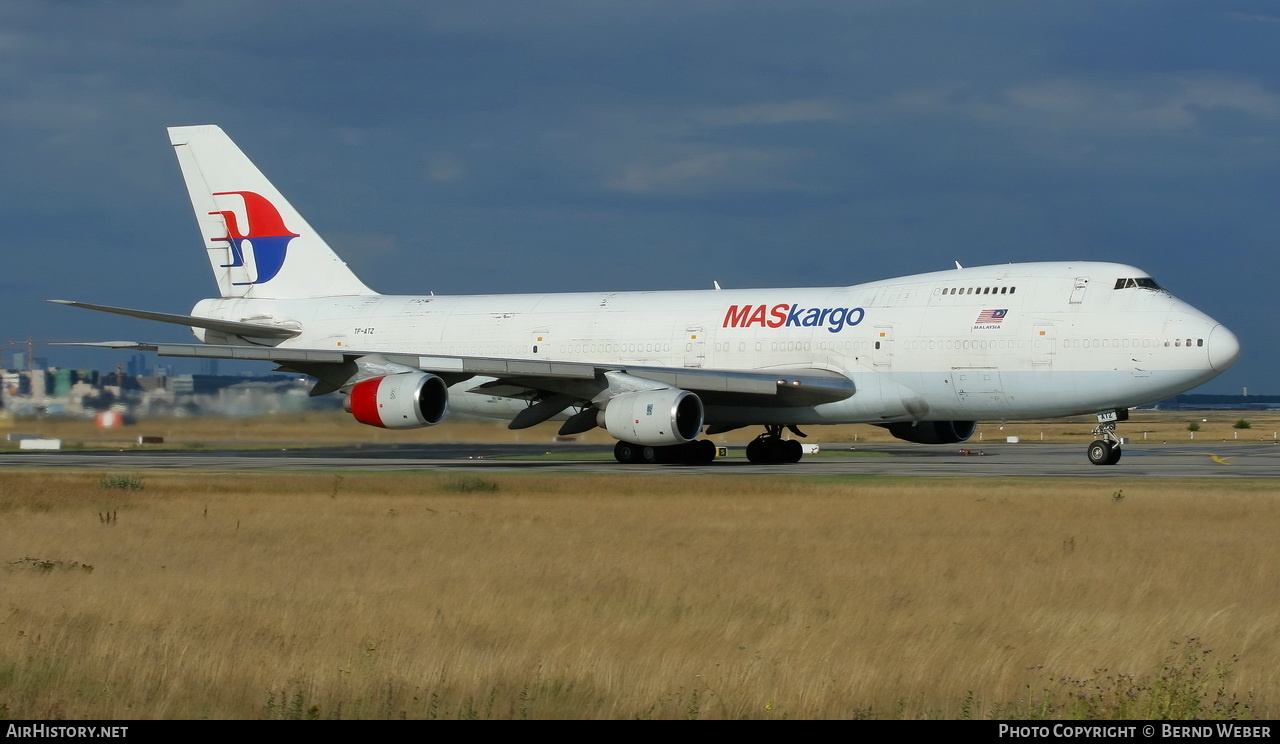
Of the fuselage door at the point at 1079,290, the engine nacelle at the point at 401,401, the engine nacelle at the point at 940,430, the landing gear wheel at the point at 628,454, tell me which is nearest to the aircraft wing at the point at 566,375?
the engine nacelle at the point at 401,401

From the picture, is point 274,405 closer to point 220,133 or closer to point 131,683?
point 220,133

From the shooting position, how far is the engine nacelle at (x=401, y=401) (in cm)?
3000

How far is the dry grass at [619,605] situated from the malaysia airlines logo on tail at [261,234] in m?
19.9

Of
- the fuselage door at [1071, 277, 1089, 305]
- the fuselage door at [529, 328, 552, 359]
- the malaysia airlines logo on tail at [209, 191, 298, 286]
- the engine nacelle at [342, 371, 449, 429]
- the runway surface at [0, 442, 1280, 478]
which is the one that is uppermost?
the malaysia airlines logo on tail at [209, 191, 298, 286]

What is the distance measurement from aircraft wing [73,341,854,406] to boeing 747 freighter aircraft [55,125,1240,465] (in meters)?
0.05

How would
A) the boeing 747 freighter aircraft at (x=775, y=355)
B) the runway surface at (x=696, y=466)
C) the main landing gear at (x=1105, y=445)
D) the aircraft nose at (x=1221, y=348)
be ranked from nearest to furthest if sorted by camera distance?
the aircraft nose at (x=1221, y=348) < the boeing 747 freighter aircraft at (x=775, y=355) < the runway surface at (x=696, y=466) < the main landing gear at (x=1105, y=445)

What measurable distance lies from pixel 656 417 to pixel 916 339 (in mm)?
5917

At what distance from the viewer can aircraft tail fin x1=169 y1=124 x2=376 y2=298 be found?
3947cm

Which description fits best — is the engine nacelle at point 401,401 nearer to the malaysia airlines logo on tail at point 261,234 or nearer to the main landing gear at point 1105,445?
the malaysia airlines logo on tail at point 261,234

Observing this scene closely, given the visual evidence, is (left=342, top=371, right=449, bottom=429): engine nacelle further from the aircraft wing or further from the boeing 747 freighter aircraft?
the aircraft wing

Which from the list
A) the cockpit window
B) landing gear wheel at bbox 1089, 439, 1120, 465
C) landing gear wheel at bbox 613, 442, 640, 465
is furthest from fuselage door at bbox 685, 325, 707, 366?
the cockpit window

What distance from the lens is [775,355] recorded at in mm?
31500

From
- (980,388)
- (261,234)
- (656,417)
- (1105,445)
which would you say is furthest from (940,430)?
(261,234)

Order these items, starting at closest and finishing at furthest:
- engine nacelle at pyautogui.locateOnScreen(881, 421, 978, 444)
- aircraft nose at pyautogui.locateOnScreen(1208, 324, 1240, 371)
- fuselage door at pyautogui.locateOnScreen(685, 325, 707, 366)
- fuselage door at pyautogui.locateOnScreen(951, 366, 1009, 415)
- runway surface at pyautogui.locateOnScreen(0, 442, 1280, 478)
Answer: aircraft nose at pyautogui.locateOnScreen(1208, 324, 1240, 371), fuselage door at pyautogui.locateOnScreen(951, 366, 1009, 415), runway surface at pyautogui.locateOnScreen(0, 442, 1280, 478), fuselage door at pyautogui.locateOnScreen(685, 325, 707, 366), engine nacelle at pyautogui.locateOnScreen(881, 421, 978, 444)
